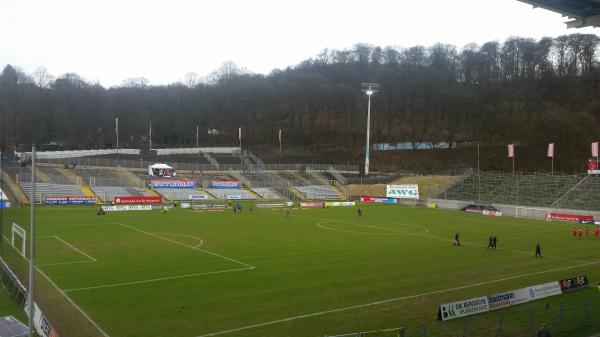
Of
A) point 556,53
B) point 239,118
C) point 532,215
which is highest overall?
point 556,53

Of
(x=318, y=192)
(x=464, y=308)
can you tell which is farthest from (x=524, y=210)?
(x=464, y=308)

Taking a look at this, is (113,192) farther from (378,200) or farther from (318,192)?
(378,200)

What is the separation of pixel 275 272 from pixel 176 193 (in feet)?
160

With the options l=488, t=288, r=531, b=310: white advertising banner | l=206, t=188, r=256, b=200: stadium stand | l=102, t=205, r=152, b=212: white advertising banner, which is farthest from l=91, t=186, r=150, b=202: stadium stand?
l=488, t=288, r=531, b=310: white advertising banner

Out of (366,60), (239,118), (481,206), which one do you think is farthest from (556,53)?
(239,118)

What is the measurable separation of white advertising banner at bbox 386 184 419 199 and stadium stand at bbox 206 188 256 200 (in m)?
20.8

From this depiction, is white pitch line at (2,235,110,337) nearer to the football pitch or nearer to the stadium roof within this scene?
the football pitch

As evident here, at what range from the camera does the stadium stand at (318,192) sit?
79544 millimetres

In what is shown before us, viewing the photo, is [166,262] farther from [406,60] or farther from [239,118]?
[406,60]

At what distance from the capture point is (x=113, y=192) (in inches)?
2685

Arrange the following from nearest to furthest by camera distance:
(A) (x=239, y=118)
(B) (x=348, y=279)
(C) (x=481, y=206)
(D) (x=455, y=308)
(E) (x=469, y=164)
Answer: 1. (D) (x=455, y=308)
2. (B) (x=348, y=279)
3. (C) (x=481, y=206)
4. (E) (x=469, y=164)
5. (A) (x=239, y=118)

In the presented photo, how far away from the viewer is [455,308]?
1845 cm

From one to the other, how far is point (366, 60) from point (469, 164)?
6063 cm

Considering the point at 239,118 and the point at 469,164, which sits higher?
the point at 239,118
